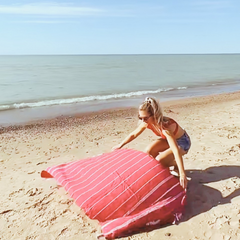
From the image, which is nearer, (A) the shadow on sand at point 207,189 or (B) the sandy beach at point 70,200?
(B) the sandy beach at point 70,200

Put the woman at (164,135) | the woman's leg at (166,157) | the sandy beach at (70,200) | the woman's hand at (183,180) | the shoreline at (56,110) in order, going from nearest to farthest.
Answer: the sandy beach at (70,200), the woman's hand at (183,180), the woman at (164,135), the woman's leg at (166,157), the shoreline at (56,110)

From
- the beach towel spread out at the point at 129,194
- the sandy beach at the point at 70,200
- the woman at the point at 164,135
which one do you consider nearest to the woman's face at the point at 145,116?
the woman at the point at 164,135

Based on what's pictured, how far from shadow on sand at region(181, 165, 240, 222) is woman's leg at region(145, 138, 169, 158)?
2.05 feet

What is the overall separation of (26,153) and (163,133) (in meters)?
3.93

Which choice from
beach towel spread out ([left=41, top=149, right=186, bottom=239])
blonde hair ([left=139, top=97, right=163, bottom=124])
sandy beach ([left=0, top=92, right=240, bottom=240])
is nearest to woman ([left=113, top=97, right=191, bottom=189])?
blonde hair ([left=139, top=97, right=163, bottom=124])

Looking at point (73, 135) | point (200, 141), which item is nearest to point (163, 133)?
point (200, 141)

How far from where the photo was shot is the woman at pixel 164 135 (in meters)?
3.95

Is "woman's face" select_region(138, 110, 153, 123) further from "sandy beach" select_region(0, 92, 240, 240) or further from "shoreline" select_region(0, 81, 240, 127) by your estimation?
"shoreline" select_region(0, 81, 240, 127)

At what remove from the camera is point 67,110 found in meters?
13.4

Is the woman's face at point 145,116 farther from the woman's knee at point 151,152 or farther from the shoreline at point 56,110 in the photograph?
the shoreline at point 56,110

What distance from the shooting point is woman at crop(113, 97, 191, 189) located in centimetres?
395

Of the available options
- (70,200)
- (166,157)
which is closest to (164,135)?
(166,157)

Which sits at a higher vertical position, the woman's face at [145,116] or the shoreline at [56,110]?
the woman's face at [145,116]

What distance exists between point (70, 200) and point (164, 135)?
1523mm
